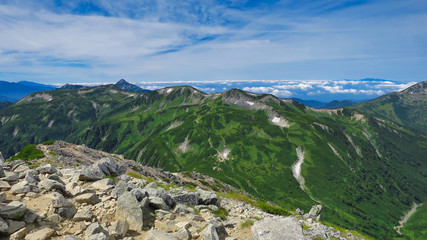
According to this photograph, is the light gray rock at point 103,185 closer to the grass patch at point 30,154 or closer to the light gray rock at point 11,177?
the light gray rock at point 11,177

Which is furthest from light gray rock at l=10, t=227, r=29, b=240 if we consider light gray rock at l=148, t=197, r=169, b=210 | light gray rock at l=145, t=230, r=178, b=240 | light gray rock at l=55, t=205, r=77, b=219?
light gray rock at l=148, t=197, r=169, b=210

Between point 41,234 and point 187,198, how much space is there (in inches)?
588

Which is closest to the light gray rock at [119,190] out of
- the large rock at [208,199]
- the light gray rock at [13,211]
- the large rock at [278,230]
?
the light gray rock at [13,211]

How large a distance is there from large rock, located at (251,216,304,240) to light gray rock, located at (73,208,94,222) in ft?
42.9

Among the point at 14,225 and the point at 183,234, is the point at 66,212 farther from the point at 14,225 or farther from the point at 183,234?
the point at 183,234

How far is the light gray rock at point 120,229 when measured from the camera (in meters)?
15.0

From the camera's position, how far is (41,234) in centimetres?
1353

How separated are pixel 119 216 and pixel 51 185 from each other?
7898 mm

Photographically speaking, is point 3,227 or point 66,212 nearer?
point 3,227

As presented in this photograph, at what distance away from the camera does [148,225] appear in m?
17.7

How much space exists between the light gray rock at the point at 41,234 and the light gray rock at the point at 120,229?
12.0 ft

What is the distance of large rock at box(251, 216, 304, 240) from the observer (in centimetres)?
1627

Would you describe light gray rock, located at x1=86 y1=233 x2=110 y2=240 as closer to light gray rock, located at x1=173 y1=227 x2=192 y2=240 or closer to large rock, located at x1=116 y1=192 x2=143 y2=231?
large rock, located at x1=116 y1=192 x2=143 y2=231

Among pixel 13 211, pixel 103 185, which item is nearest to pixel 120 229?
pixel 13 211
